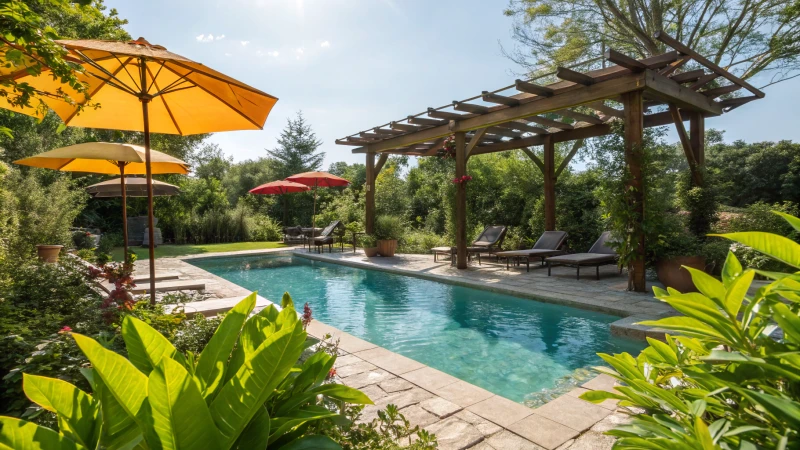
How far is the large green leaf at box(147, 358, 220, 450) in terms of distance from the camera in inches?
26.6

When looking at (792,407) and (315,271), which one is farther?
(315,271)

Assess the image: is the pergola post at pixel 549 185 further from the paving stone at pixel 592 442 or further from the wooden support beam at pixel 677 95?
the paving stone at pixel 592 442

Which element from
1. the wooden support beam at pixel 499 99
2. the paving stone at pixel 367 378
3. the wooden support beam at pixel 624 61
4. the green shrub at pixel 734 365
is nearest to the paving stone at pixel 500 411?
the paving stone at pixel 367 378

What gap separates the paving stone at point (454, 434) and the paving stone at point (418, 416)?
46 millimetres

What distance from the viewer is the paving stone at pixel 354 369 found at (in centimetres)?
336

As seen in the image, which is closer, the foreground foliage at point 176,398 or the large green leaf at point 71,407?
the foreground foliage at point 176,398

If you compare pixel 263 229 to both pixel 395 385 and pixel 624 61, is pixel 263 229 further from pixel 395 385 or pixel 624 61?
pixel 395 385

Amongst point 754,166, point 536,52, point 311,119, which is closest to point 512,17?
point 536,52

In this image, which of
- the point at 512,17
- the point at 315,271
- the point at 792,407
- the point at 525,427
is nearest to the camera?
the point at 792,407

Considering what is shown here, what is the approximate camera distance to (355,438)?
149 centimetres

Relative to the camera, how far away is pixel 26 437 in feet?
2.28

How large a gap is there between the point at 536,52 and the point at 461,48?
2.07 metres

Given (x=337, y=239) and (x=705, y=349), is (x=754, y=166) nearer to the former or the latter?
(x=337, y=239)

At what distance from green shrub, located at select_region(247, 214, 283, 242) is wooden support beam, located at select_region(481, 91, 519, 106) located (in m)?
12.1
